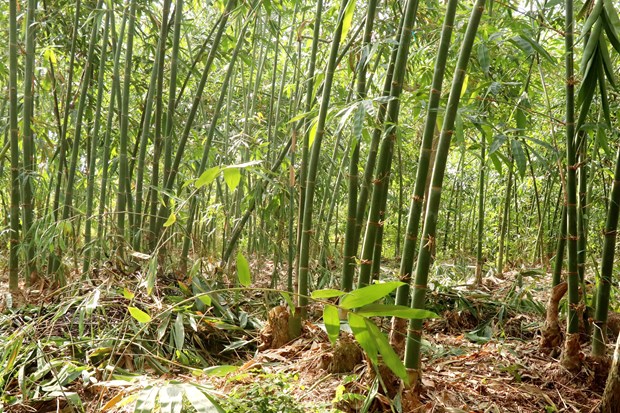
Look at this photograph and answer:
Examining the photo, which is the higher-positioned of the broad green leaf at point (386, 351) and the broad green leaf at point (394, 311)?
the broad green leaf at point (394, 311)

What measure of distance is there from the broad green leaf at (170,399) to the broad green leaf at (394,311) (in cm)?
31

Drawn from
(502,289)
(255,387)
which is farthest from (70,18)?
(502,289)

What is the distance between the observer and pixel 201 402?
2.91 ft

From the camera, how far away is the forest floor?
4.47 ft

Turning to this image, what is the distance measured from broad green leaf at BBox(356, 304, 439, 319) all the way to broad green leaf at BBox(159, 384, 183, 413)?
0.31m

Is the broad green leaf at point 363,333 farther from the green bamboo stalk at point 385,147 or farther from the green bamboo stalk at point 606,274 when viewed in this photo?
the green bamboo stalk at point 606,274

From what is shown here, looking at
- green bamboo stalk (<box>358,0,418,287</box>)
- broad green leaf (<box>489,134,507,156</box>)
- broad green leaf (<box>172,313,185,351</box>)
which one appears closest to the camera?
broad green leaf (<box>489,134,507,156</box>)

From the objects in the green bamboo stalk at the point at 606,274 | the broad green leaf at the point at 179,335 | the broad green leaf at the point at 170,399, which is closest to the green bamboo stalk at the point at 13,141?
the broad green leaf at the point at 179,335

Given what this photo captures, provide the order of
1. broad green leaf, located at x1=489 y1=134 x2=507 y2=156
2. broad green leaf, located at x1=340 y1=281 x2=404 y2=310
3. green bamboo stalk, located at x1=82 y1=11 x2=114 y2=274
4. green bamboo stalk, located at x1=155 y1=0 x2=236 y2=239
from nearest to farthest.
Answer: broad green leaf, located at x1=340 y1=281 x2=404 y2=310, broad green leaf, located at x1=489 y1=134 x2=507 y2=156, green bamboo stalk, located at x1=155 y1=0 x2=236 y2=239, green bamboo stalk, located at x1=82 y1=11 x2=114 y2=274

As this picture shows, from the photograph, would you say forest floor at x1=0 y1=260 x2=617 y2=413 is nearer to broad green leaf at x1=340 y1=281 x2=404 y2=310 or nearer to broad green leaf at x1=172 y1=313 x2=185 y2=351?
broad green leaf at x1=172 y1=313 x2=185 y2=351

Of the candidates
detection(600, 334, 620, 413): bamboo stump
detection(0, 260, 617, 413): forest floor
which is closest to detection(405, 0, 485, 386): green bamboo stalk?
detection(0, 260, 617, 413): forest floor

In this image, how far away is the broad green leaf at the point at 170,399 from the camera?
891mm

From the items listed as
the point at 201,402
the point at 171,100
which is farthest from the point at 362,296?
the point at 171,100

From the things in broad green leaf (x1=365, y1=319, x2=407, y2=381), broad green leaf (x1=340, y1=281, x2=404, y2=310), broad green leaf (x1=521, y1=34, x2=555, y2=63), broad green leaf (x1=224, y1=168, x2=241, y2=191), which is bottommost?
broad green leaf (x1=365, y1=319, x2=407, y2=381)
